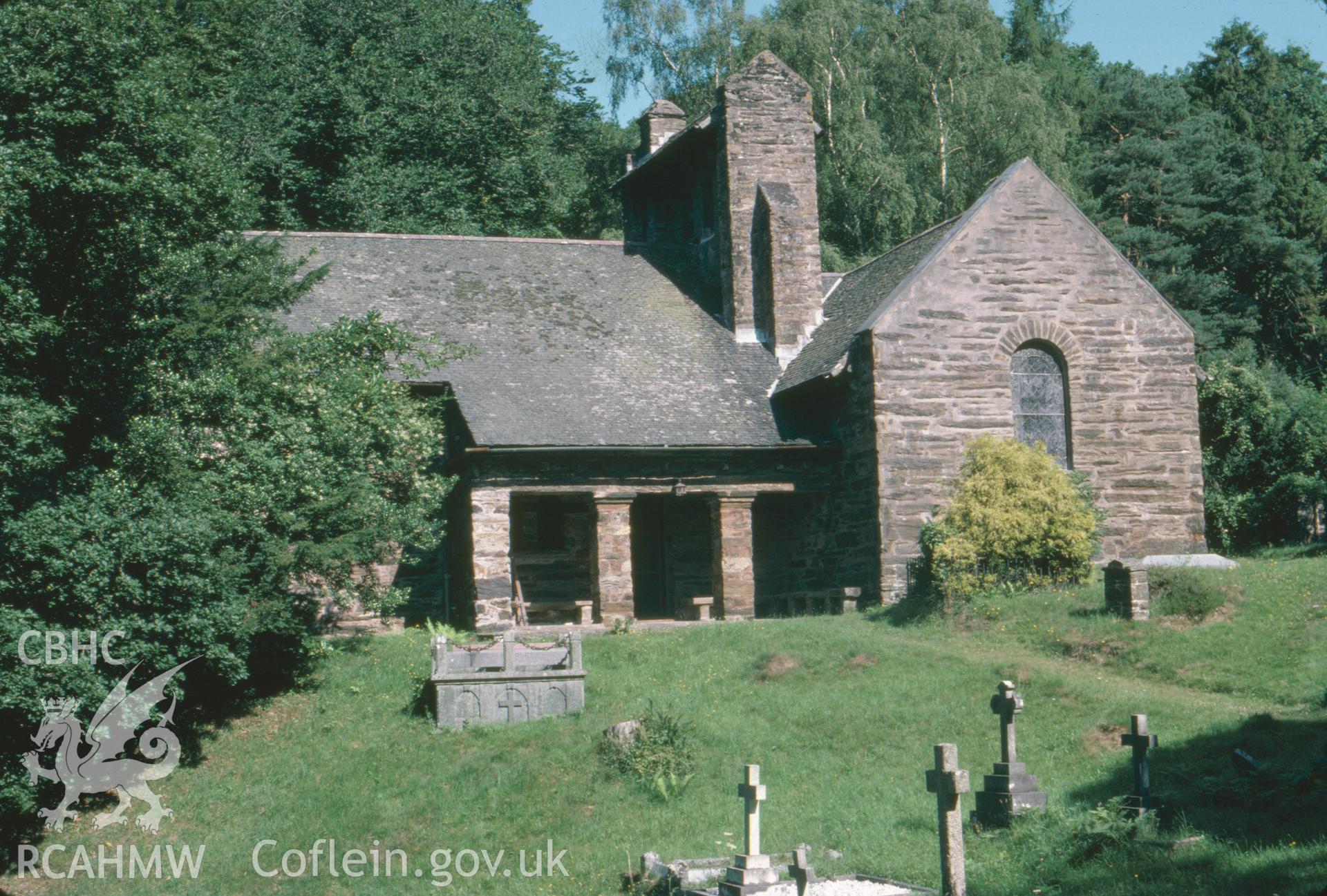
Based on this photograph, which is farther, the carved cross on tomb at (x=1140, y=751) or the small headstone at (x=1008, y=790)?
the small headstone at (x=1008, y=790)

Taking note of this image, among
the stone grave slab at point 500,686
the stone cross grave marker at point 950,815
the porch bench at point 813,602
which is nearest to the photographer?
the stone cross grave marker at point 950,815

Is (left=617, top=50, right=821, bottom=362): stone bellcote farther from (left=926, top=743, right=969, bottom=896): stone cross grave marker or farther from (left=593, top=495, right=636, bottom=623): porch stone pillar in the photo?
(left=926, top=743, right=969, bottom=896): stone cross grave marker

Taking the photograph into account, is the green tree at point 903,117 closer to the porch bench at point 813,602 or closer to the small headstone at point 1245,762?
the porch bench at point 813,602

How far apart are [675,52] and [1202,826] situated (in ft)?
121

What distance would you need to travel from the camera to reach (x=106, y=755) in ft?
58.1

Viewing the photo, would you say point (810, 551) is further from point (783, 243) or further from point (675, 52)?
point (675, 52)

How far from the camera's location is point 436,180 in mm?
39281

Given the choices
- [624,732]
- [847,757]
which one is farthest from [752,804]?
[624,732]

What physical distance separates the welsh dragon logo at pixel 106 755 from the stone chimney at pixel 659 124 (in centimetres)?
2074

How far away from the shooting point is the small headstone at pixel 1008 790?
12.3 meters

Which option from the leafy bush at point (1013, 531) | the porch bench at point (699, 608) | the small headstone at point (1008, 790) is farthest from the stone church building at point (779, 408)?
the small headstone at point (1008, 790)

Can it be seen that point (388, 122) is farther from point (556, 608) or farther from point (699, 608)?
point (699, 608)

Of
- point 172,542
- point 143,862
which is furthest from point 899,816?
point 172,542

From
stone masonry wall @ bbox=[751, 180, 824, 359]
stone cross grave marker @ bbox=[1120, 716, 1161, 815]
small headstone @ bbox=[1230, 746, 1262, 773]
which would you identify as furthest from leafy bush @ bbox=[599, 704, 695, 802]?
stone masonry wall @ bbox=[751, 180, 824, 359]
